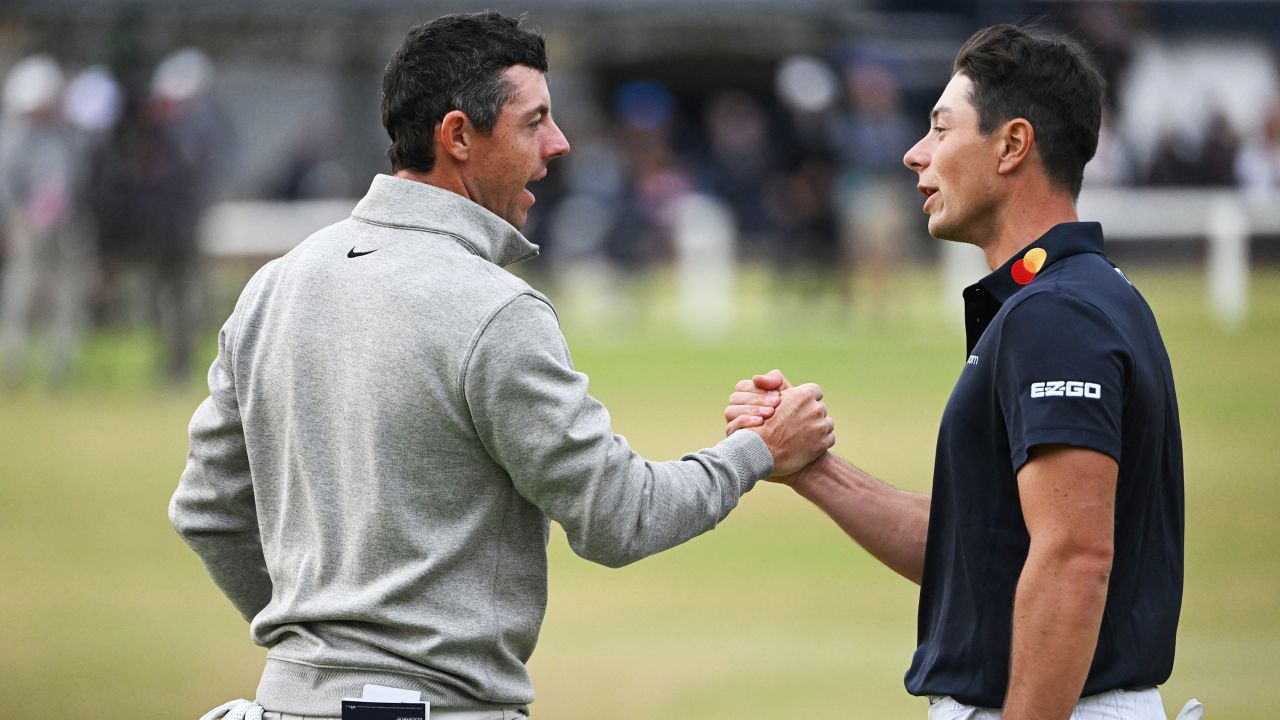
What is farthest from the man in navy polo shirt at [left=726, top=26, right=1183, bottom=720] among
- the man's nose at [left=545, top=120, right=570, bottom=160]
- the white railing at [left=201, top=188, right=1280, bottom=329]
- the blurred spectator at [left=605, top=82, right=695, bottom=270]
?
the blurred spectator at [left=605, top=82, right=695, bottom=270]

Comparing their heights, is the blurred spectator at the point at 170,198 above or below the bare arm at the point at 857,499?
above

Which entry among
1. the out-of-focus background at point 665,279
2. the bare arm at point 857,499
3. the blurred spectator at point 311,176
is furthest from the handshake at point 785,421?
the blurred spectator at point 311,176

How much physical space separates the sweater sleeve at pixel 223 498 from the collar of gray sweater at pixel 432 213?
381 mm

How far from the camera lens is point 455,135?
3248mm

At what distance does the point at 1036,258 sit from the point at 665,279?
2344cm

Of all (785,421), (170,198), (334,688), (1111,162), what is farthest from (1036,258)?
(1111,162)

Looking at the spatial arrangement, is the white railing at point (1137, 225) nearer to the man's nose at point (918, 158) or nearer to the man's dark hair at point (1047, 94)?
the man's nose at point (918, 158)

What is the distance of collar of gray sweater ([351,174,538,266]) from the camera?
3188mm

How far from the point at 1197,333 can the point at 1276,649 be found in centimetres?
1173

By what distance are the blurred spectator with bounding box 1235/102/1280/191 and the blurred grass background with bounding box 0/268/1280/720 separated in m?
8.93

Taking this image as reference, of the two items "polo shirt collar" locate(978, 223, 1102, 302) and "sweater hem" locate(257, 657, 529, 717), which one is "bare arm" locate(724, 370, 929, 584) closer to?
"polo shirt collar" locate(978, 223, 1102, 302)

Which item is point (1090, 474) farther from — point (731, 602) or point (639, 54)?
point (639, 54)

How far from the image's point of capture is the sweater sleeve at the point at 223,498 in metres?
3.31

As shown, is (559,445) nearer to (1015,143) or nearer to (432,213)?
(432,213)
